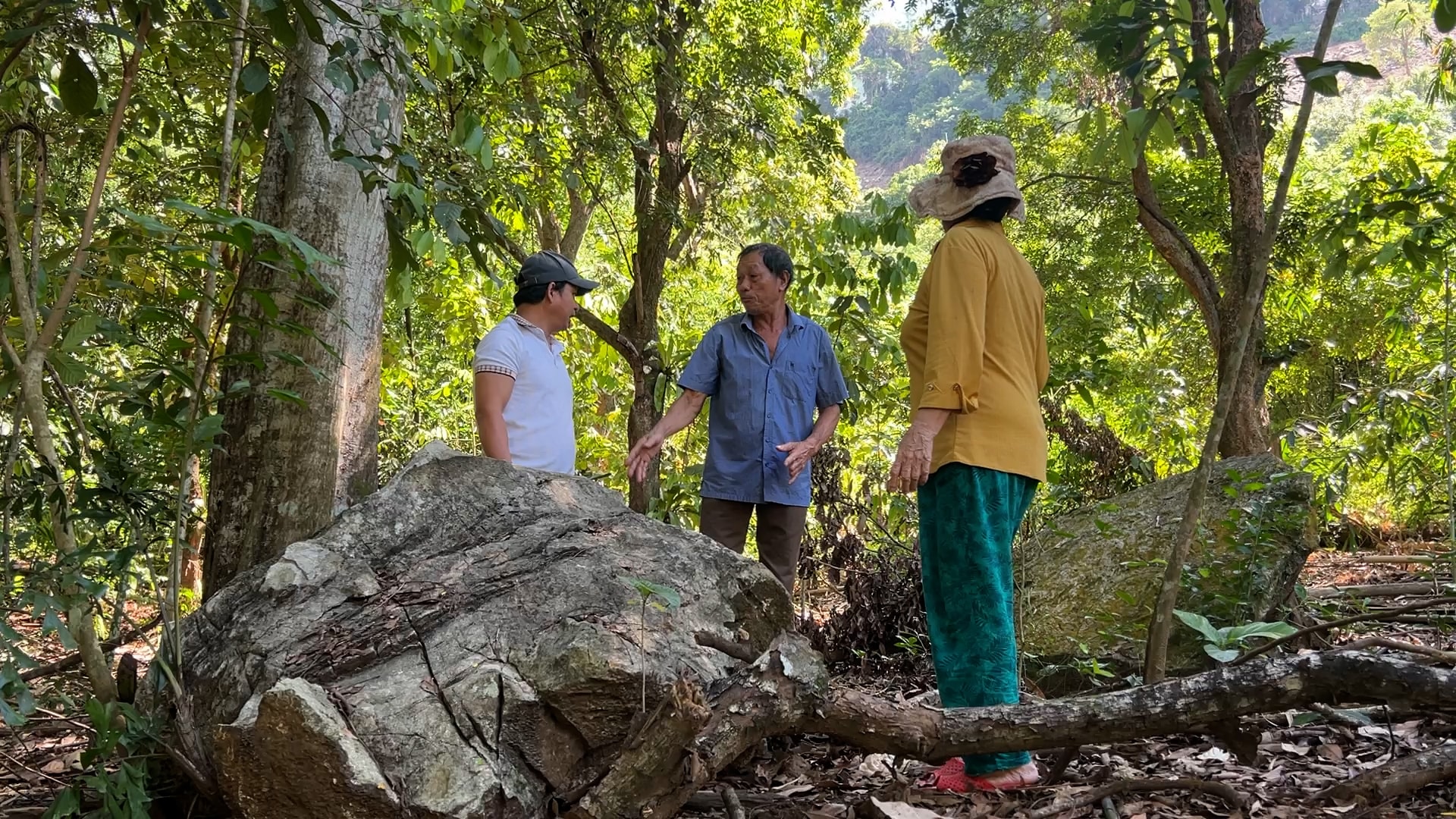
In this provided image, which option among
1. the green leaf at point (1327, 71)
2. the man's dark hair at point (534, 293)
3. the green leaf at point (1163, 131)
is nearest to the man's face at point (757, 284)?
the man's dark hair at point (534, 293)

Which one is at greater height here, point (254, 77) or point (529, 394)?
point (254, 77)

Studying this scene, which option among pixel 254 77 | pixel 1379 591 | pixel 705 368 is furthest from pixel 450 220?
pixel 1379 591

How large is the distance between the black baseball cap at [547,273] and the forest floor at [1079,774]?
187cm

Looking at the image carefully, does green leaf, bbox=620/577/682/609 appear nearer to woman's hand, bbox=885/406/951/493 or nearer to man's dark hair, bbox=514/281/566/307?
woman's hand, bbox=885/406/951/493

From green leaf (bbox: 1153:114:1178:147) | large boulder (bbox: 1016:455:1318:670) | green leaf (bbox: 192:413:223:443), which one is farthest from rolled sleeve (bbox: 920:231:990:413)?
green leaf (bbox: 192:413:223:443)

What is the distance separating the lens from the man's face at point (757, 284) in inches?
161

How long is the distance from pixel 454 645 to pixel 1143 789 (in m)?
1.80

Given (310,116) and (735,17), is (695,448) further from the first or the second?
(310,116)

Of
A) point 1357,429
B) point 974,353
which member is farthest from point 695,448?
point 974,353

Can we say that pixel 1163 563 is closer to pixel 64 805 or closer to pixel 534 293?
pixel 534 293

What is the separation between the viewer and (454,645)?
7.72ft

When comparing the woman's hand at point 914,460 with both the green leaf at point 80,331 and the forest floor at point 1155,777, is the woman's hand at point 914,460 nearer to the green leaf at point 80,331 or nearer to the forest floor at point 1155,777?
the forest floor at point 1155,777

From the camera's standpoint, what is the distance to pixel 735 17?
9.32 metres

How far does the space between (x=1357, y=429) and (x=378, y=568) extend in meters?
7.24
